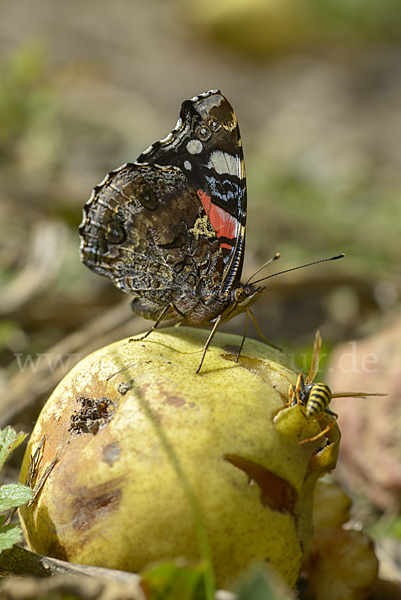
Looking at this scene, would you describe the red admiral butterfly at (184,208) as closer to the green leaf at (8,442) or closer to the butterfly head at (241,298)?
the butterfly head at (241,298)

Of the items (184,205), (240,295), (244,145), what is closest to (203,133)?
(184,205)

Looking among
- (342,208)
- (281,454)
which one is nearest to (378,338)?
(281,454)

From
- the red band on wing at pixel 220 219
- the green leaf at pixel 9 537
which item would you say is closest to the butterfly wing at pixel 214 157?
the red band on wing at pixel 220 219

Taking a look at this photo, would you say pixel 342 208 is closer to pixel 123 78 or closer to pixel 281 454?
pixel 281 454

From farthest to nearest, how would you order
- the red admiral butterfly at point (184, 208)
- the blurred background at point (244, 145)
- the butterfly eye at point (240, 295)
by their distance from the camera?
1. the blurred background at point (244, 145)
2. the red admiral butterfly at point (184, 208)
3. the butterfly eye at point (240, 295)

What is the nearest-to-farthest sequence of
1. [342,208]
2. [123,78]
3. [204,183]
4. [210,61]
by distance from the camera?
[204,183] < [342,208] < [123,78] < [210,61]

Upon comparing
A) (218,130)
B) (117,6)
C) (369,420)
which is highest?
(117,6)

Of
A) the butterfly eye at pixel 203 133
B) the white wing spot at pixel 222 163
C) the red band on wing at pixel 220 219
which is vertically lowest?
the red band on wing at pixel 220 219

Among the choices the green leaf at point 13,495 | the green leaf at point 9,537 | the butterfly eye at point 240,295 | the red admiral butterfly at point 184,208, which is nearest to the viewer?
the green leaf at point 9,537
